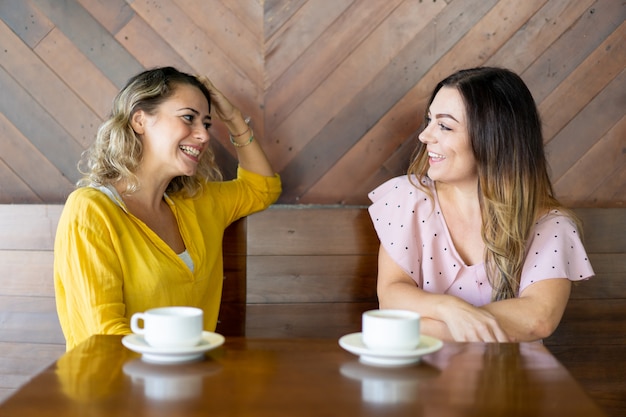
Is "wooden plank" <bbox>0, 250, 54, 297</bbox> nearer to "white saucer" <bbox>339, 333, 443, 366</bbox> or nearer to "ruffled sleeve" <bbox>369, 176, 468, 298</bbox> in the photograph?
"ruffled sleeve" <bbox>369, 176, 468, 298</bbox>

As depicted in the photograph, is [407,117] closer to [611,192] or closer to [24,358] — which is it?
[611,192]

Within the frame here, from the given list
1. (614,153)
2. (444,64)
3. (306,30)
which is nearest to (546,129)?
(614,153)

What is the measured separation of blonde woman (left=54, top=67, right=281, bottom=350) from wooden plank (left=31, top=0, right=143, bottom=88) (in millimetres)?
387

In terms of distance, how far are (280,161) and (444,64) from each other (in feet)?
2.13

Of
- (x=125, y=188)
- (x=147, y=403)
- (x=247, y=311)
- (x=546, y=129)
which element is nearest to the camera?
(x=147, y=403)

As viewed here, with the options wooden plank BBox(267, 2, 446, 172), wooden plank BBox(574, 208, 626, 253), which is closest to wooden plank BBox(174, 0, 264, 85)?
wooden plank BBox(267, 2, 446, 172)

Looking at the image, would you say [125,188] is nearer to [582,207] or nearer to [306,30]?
[306,30]

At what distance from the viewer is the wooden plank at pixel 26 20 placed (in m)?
2.40

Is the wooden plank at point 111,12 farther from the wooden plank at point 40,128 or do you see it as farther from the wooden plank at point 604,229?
the wooden plank at point 604,229

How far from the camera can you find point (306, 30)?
2.39 meters

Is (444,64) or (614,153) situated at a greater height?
(444,64)

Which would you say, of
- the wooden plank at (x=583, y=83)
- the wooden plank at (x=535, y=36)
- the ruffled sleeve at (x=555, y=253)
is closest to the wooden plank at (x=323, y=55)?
the wooden plank at (x=535, y=36)

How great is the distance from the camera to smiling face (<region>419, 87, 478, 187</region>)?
1.94m

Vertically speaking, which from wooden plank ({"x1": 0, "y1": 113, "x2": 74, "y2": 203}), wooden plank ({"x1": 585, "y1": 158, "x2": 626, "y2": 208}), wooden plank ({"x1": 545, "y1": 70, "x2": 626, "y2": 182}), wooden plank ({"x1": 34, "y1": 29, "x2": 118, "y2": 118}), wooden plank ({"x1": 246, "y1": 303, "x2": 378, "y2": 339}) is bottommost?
wooden plank ({"x1": 246, "y1": 303, "x2": 378, "y2": 339})
